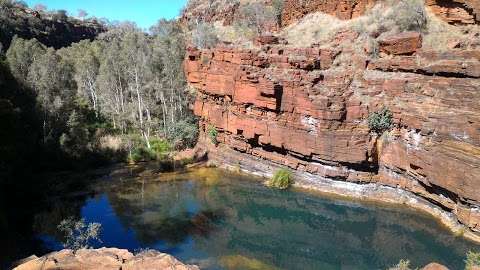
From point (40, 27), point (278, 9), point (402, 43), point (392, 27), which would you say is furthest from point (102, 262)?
point (40, 27)

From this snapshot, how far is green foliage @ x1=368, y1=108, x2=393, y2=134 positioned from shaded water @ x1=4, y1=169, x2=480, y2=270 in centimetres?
462

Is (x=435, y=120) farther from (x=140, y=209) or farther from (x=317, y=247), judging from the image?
(x=140, y=209)

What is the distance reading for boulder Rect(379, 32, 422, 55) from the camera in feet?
82.1

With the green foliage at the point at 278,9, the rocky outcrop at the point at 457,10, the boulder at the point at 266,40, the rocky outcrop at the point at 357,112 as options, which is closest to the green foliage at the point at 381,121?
the rocky outcrop at the point at 357,112

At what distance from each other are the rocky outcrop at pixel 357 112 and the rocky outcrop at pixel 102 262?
14294 mm

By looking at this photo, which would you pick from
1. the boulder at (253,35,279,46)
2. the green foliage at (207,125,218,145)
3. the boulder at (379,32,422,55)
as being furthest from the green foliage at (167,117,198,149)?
the boulder at (379,32,422,55)

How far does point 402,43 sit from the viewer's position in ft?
83.8

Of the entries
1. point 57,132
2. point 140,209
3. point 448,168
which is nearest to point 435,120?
point 448,168

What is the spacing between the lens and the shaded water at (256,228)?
744 inches

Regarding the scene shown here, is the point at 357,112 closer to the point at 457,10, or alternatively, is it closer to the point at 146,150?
the point at 457,10

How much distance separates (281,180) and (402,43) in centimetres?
1074

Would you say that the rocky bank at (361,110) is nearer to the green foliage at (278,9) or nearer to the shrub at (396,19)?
the shrub at (396,19)

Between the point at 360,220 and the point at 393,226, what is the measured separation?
5.41 ft

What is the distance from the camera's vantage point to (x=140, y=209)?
24297 millimetres
